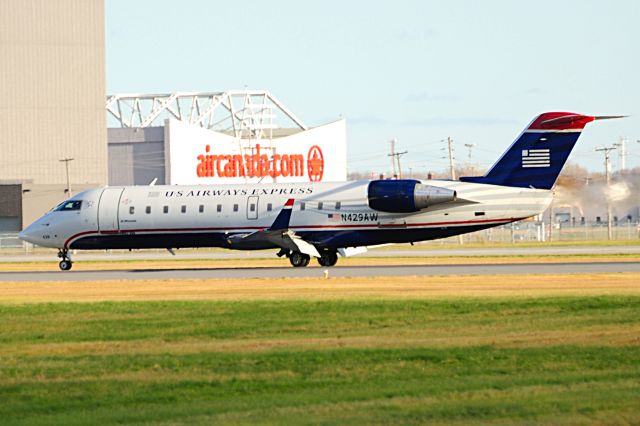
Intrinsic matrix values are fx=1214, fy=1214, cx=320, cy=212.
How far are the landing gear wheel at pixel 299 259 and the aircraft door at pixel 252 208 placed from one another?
82.3 inches

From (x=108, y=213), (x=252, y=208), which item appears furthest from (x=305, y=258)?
(x=108, y=213)

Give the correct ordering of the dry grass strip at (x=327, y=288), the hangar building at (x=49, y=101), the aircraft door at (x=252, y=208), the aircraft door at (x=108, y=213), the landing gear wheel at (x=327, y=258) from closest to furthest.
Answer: the dry grass strip at (x=327, y=288), the aircraft door at (x=252, y=208), the landing gear wheel at (x=327, y=258), the aircraft door at (x=108, y=213), the hangar building at (x=49, y=101)

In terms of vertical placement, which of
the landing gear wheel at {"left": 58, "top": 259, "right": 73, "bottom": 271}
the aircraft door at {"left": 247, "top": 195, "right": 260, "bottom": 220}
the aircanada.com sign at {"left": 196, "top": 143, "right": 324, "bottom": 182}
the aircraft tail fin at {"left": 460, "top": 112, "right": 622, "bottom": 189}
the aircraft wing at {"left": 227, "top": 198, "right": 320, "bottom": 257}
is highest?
the aircanada.com sign at {"left": 196, "top": 143, "right": 324, "bottom": 182}

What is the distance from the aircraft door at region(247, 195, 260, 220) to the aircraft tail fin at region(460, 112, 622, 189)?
28.7ft

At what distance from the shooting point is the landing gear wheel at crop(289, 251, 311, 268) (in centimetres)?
4609

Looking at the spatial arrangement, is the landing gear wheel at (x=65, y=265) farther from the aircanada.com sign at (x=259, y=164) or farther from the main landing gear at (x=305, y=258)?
the aircanada.com sign at (x=259, y=164)

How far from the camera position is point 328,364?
58.3ft

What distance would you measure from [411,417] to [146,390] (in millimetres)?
3999

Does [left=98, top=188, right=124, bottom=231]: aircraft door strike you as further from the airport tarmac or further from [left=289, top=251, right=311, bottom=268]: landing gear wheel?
the airport tarmac

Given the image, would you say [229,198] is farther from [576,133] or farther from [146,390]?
[146,390]

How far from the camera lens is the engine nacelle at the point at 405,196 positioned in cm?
4350

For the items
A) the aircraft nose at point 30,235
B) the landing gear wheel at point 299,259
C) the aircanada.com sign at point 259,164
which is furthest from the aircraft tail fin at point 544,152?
the aircanada.com sign at point 259,164

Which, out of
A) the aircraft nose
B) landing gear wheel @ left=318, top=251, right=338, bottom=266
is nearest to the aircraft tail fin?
landing gear wheel @ left=318, top=251, right=338, bottom=266

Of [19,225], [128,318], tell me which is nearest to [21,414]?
[128,318]
